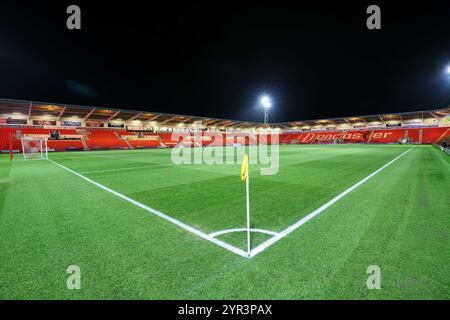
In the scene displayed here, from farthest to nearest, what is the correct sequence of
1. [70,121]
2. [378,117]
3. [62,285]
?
[378,117] < [70,121] < [62,285]

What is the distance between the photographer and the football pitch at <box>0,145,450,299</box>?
7.98 ft

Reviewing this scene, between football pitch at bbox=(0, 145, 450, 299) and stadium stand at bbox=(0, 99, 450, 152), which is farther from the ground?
Answer: stadium stand at bbox=(0, 99, 450, 152)

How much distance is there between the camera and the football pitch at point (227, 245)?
2.43 m

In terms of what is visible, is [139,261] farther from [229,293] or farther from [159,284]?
[229,293]

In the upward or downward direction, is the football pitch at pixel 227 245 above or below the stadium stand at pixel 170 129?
below

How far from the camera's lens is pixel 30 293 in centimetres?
239

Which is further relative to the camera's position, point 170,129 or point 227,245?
point 170,129

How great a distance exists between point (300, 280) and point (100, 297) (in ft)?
8.04

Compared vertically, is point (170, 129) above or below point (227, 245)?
above

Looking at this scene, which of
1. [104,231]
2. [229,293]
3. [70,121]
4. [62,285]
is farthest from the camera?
[70,121]

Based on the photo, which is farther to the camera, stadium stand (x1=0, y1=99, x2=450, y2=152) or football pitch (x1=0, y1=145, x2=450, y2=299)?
stadium stand (x1=0, y1=99, x2=450, y2=152)

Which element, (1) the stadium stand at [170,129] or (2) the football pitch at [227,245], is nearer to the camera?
(2) the football pitch at [227,245]

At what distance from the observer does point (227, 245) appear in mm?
3479
